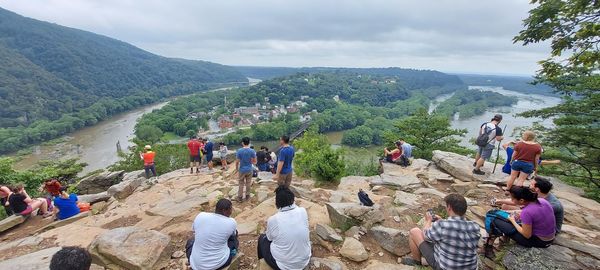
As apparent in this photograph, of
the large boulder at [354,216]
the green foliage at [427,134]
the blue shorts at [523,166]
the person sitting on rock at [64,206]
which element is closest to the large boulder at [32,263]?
the person sitting on rock at [64,206]

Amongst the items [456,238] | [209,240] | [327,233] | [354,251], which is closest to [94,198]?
[209,240]

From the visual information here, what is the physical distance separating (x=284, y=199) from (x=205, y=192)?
597 centimetres

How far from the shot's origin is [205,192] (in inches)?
365

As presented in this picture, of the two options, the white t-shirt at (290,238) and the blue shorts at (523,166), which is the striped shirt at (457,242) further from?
the blue shorts at (523,166)

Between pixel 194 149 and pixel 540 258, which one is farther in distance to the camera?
pixel 194 149

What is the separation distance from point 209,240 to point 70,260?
5.73 ft

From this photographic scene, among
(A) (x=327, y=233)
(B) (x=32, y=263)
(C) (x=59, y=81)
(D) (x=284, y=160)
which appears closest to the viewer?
(B) (x=32, y=263)

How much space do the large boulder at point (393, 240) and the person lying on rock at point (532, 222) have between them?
1495 mm

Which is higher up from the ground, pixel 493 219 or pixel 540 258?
pixel 493 219

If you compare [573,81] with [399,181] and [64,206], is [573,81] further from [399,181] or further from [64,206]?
[64,206]

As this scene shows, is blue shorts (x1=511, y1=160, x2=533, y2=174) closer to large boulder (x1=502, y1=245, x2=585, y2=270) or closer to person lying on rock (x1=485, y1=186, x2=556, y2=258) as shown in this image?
large boulder (x1=502, y1=245, x2=585, y2=270)

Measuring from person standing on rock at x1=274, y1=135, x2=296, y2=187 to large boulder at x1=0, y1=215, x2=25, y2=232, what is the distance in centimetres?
758

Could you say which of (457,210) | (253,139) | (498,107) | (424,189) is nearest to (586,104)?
(424,189)

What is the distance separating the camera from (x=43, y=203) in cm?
906
